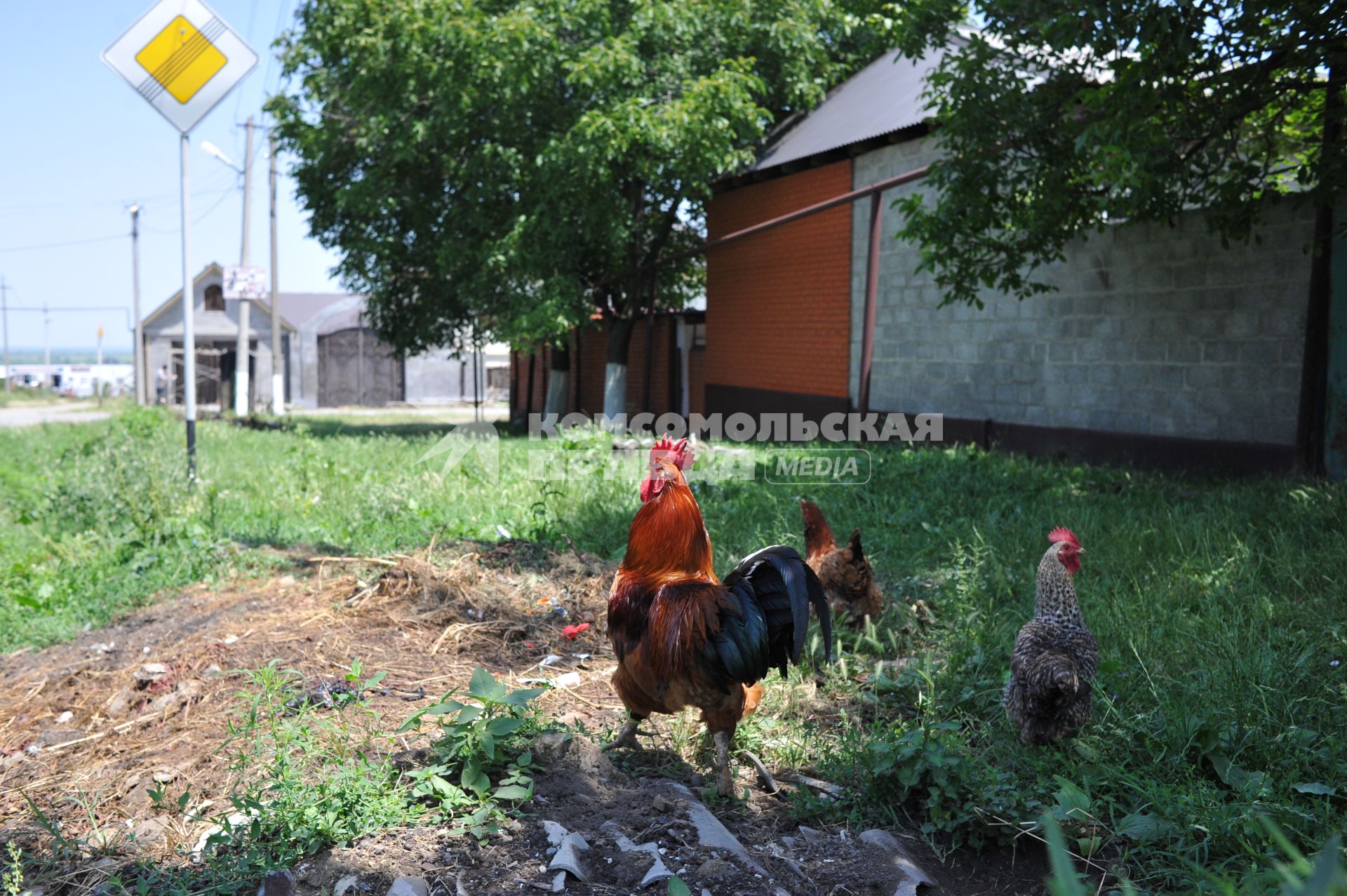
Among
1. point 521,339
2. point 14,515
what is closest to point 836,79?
point 521,339

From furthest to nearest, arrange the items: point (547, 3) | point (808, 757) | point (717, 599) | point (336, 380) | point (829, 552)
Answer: point (336, 380) < point (547, 3) < point (829, 552) < point (808, 757) < point (717, 599)

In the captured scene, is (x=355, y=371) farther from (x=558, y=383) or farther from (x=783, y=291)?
(x=783, y=291)

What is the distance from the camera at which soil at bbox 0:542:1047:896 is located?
260 centimetres

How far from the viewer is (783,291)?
47.4 feet

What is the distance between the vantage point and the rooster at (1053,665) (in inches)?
131

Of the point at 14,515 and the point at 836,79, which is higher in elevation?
the point at 836,79

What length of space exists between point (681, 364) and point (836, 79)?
590cm

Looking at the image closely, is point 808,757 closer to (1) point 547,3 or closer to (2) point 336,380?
(1) point 547,3

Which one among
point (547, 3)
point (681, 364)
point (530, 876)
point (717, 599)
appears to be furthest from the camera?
point (681, 364)

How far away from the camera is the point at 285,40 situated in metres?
16.7

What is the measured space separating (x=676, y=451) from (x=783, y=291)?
11017mm

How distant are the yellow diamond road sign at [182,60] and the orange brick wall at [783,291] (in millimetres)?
8114

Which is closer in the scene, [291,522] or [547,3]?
[291,522]

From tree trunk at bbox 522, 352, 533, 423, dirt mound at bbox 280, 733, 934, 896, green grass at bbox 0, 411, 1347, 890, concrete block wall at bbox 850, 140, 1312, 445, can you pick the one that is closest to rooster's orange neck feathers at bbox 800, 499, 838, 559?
green grass at bbox 0, 411, 1347, 890
